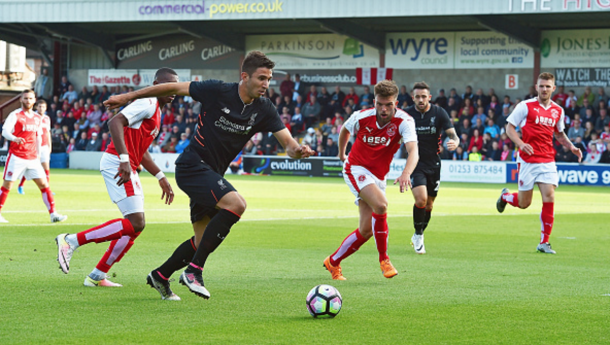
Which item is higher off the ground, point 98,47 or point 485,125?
point 98,47

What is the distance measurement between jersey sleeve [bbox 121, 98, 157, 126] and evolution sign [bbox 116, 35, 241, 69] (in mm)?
36375

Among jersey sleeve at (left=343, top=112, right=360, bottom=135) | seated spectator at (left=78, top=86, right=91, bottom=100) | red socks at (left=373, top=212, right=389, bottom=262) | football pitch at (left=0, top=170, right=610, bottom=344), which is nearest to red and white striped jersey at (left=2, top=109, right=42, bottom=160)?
football pitch at (left=0, top=170, right=610, bottom=344)

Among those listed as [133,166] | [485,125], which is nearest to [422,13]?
[485,125]

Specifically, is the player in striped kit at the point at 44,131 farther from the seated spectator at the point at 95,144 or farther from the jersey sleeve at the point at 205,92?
the seated spectator at the point at 95,144

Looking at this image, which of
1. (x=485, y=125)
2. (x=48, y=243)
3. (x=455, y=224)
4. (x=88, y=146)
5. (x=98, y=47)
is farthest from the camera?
(x=98, y=47)

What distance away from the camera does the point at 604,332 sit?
19.2 ft

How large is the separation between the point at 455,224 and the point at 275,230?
3.49 meters

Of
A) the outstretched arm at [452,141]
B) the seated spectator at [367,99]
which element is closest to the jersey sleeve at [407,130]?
the outstretched arm at [452,141]

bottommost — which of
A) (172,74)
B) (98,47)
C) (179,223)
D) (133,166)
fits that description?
(179,223)

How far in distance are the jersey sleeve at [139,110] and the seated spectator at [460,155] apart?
25.8 m

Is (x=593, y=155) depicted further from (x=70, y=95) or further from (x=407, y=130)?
(x=70, y=95)

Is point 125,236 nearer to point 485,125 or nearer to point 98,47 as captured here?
point 485,125

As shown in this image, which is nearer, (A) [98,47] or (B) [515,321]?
(B) [515,321]

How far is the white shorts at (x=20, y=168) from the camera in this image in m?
15.0
